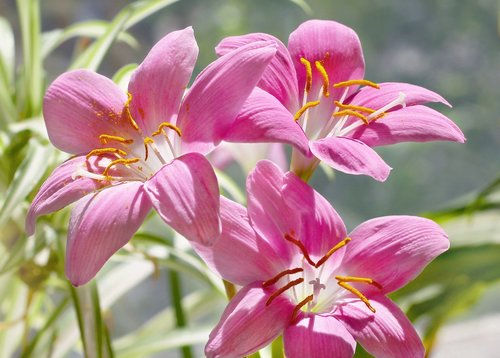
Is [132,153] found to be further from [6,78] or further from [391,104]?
[6,78]

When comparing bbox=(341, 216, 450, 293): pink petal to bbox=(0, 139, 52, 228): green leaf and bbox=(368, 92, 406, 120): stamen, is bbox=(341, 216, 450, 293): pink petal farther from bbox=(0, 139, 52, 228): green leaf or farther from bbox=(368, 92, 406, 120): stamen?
bbox=(0, 139, 52, 228): green leaf

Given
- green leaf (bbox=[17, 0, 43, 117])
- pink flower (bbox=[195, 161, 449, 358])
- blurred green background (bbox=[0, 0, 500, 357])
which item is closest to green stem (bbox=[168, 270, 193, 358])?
green leaf (bbox=[17, 0, 43, 117])

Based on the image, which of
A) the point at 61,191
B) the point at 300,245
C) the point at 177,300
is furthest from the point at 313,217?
the point at 177,300

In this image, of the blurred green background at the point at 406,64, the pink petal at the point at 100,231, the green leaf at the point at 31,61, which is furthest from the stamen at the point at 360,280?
the blurred green background at the point at 406,64

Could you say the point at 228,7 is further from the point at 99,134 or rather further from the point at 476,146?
the point at 99,134

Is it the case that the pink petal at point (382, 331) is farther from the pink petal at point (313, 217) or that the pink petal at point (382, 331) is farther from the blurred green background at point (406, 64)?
the blurred green background at point (406, 64)

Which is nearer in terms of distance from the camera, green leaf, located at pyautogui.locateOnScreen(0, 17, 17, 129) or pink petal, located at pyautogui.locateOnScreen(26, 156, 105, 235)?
pink petal, located at pyautogui.locateOnScreen(26, 156, 105, 235)

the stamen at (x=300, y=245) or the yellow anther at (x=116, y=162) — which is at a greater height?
the yellow anther at (x=116, y=162)
